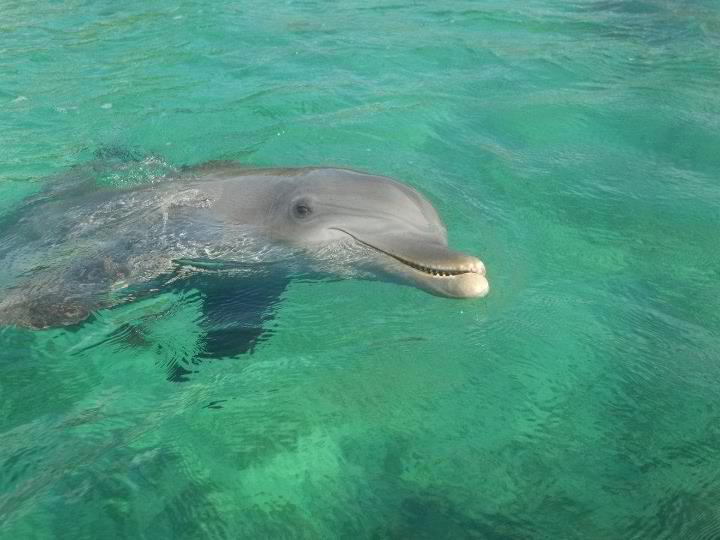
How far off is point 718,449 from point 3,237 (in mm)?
7276

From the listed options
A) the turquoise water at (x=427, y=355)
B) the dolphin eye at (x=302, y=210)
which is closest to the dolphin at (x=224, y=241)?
the dolphin eye at (x=302, y=210)

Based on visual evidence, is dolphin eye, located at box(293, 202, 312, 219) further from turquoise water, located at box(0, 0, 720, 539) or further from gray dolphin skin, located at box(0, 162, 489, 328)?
turquoise water, located at box(0, 0, 720, 539)

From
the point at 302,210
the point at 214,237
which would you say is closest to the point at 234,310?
the point at 214,237

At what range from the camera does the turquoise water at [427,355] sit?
4.46 meters

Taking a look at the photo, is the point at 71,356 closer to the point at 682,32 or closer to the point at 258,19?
the point at 258,19

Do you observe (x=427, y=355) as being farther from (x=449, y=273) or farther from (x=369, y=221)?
(x=369, y=221)

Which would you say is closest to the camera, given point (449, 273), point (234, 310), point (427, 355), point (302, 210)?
point (449, 273)

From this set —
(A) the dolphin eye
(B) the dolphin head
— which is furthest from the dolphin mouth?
(A) the dolphin eye

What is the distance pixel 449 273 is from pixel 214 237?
265cm

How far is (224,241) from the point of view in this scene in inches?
279

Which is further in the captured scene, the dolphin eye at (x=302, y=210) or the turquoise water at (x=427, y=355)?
the dolphin eye at (x=302, y=210)

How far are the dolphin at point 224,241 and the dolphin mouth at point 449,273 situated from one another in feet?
0.08

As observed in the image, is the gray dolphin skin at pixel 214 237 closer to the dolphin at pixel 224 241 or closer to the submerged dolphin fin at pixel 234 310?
the dolphin at pixel 224 241

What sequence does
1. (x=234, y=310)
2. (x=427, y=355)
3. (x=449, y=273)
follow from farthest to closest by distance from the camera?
(x=234, y=310), (x=427, y=355), (x=449, y=273)
